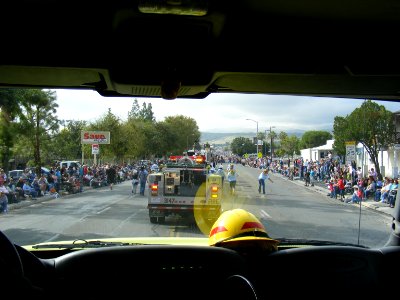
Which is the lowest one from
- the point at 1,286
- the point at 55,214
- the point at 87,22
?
the point at 55,214

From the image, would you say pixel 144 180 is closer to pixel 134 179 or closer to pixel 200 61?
pixel 134 179

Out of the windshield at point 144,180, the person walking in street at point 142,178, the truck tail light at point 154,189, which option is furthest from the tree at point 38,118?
the person walking in street at point 142,178

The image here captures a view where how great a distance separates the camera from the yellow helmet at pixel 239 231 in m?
3.46

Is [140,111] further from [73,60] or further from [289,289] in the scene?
[289,289]

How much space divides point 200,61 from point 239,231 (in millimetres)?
1248

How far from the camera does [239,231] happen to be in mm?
3514

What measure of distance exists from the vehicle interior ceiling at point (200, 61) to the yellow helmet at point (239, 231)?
6.0 inches

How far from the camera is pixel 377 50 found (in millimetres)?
3855

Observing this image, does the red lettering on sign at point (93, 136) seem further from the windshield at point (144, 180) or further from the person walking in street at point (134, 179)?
the person walking in street at point (134, 179)

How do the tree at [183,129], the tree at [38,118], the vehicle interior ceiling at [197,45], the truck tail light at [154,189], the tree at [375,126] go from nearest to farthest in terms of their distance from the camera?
1. the vehicle interior ceiling at [197,45]
2. the tree at [38,118]
3. the tree at [375,126]
4. the tree at [183,129]
5. the truck tail light at [154,189]

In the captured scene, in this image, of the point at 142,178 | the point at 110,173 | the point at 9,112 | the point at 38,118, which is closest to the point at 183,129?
the point at 38,118

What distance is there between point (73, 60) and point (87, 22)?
11.7 inches

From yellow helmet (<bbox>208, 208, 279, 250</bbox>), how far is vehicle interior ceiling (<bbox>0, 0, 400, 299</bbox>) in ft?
0.50

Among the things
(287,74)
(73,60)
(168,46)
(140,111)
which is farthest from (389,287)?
(140,111)
